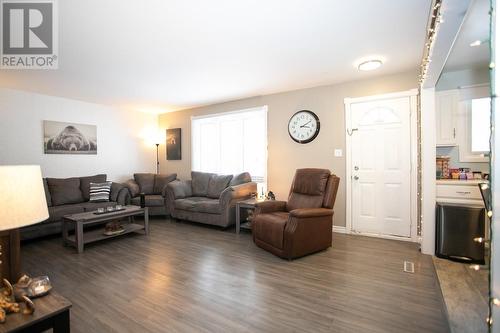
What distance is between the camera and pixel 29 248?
10.7ft

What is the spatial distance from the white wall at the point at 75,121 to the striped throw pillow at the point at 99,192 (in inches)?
28.0

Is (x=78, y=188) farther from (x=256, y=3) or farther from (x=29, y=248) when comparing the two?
(x=256, y=3)

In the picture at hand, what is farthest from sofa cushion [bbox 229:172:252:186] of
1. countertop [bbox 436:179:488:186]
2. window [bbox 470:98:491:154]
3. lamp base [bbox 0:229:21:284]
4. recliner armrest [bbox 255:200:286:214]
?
window [bbox 470:98:491:154]

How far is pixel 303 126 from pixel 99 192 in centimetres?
386

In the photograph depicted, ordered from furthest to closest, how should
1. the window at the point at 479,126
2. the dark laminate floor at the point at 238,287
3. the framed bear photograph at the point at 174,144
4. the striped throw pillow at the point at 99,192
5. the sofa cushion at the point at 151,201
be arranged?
the framed bear photograph at the point at 174,144, the sofa cushion at the point at 151,201, the striped throw pillow at the point at 99,192, the window at the point at 479,126, the dark laminate floor at the point at 238,287

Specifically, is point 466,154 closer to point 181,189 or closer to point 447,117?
point 447,117

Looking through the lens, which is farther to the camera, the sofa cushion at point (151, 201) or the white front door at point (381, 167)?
the sofa cushion at point (151, 201)

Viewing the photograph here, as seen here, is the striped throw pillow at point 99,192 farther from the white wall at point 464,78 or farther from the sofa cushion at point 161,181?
the white wall at point 464,78

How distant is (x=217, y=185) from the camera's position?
4844 mm

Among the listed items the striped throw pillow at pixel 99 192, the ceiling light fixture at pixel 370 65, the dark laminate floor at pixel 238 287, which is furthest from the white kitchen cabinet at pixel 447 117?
the striped throw pillow at pixel 99 192

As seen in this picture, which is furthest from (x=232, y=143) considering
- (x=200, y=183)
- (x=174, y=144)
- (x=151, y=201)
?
(x=151, y=201)

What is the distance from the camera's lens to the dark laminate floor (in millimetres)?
1740

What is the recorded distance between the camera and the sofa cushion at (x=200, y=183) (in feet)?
16.6

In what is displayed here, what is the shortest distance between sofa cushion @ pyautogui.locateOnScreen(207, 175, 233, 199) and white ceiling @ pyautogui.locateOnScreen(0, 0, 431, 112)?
1.68m
